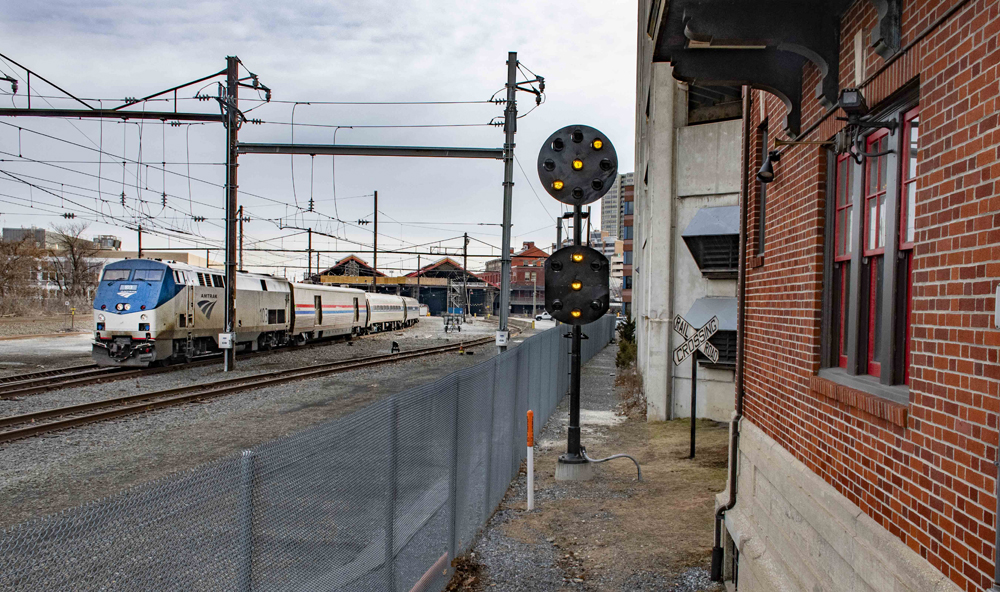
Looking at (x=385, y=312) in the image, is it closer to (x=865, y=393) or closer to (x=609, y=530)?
(x=609, y=530)

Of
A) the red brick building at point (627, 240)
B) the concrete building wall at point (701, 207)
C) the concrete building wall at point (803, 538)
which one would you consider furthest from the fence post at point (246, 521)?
the red brick building at point (627, 240)

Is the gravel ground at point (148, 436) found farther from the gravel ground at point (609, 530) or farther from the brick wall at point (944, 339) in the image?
the brick wall at point (944, 339)

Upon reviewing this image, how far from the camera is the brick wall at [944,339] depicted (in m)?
2.70

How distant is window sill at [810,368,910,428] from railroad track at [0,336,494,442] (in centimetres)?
1186

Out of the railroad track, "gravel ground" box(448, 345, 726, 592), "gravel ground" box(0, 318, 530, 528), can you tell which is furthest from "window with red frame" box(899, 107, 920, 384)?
the railroad track

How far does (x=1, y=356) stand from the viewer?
82.5 feet

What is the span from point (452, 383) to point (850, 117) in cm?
371

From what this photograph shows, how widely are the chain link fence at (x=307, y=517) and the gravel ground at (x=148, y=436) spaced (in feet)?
14.9

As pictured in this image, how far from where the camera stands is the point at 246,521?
2.80 meters

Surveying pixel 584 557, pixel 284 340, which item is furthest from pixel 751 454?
pixel 284 340

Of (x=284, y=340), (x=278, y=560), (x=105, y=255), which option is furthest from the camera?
(x=105, y=255)

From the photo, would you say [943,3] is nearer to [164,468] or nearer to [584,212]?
[584,212]

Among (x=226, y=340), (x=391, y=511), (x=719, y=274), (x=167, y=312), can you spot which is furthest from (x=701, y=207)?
(x=167, y=312)

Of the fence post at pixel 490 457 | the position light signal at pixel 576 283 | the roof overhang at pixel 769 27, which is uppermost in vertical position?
the roof overhang at pixel 769 27
